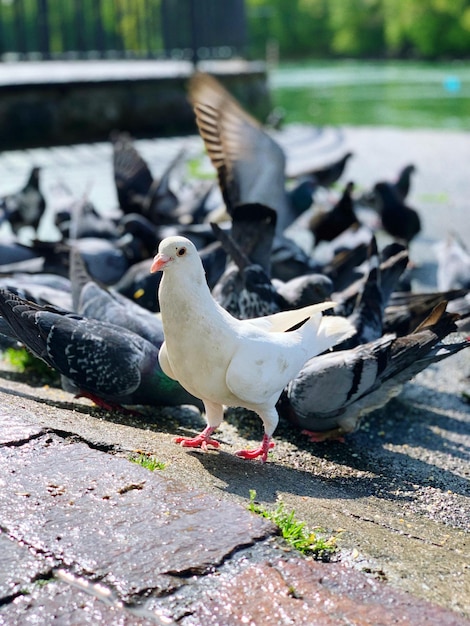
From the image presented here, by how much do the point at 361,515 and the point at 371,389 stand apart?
114cm

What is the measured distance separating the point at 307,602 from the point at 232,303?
312cm

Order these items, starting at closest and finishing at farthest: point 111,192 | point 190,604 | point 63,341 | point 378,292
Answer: point 190,604
point 63,341
point 378,292
point 111,192

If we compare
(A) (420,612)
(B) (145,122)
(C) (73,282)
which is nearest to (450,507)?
(A) (420,612)

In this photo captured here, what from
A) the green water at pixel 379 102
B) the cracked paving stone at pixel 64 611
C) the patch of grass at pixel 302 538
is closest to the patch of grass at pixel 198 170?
the green water at pixel 379 102

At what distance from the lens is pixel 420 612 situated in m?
2.42

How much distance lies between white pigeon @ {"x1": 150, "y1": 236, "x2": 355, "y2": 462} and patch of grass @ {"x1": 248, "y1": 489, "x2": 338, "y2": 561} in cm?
86

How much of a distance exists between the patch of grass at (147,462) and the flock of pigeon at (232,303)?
1.50 ft

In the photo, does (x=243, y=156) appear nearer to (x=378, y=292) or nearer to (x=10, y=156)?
(x=378, y=292)

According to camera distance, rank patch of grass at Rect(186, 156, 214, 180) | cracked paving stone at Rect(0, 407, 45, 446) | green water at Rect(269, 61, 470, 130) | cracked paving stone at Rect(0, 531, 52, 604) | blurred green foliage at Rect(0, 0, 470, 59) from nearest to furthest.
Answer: cracked paving stone at Rect(0, 531, 52, 604)
cracked paving stone at Rect(0, 407, 45, 446)
patch of grass at Rect(186, 156, 214, 180)
green water at Rect(269, 61, 470, 130)
blurred green foliage at Rect(0, 0, 470, 59)

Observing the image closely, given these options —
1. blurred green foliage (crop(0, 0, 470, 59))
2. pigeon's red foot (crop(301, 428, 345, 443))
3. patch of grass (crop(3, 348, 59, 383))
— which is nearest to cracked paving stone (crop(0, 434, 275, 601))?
pigeon's red foot (crop(301, 428, 345, 443))

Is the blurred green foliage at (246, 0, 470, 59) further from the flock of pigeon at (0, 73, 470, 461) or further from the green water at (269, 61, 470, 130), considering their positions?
the flock of pigeon at (0, 73, 470, 461)

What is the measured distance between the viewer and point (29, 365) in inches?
215

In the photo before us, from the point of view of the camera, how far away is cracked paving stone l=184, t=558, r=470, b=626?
2.34 metres

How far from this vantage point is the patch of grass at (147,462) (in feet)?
10.8
